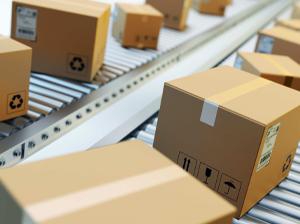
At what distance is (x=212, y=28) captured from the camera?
178 inches

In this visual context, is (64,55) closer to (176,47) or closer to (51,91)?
(51,91)

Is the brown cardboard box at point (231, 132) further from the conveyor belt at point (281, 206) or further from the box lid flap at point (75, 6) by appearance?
the box lid flap at point (75, 6)

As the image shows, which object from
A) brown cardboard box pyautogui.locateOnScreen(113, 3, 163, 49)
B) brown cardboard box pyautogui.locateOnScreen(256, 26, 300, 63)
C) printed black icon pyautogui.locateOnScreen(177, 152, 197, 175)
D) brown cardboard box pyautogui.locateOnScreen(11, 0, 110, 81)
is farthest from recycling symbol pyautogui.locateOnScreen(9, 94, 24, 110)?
brown cardboard box pyautogui.locateOnScreen(256, 26, 300, 63)

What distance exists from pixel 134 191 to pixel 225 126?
55 cm

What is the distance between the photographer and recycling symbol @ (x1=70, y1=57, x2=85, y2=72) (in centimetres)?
262

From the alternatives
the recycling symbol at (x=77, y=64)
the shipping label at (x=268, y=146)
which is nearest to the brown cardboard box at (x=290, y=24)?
the recycling symbol at (x=77, y=64)

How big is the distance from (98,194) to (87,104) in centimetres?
132

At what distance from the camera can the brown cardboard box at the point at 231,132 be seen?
156 centimetres

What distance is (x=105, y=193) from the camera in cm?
111

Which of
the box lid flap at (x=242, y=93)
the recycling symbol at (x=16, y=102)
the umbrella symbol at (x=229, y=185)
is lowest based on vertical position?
the recycling symbol at (x=16, y=102)

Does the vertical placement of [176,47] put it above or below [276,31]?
below

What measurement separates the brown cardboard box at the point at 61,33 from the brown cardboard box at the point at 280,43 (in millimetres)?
1138

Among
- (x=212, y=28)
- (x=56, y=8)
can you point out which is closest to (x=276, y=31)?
(x=212, y=28)

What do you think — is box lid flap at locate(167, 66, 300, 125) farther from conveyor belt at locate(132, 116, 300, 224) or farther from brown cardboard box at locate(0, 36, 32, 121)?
brown cardboard box at locate(0, 36, 32, 121)
